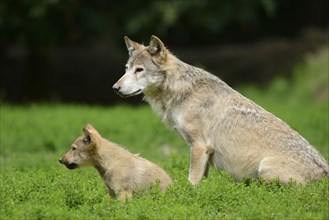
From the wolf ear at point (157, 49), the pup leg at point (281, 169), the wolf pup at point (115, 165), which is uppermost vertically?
the wolf ear at point (157, 49)

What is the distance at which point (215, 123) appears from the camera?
964 cm

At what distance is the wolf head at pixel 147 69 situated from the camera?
32.3ft

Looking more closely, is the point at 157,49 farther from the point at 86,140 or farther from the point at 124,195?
the point at 124,195

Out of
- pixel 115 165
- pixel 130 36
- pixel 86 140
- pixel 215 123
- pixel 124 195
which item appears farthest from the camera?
pixel 130 36

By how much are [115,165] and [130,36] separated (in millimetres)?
15408

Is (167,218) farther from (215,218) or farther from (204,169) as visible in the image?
(204,169)

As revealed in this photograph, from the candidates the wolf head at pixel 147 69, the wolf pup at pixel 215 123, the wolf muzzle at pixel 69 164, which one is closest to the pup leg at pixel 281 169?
the wolf pup at pixel 215 123

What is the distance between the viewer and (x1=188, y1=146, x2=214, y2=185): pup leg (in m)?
9.50

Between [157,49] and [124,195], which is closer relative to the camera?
[124,195]

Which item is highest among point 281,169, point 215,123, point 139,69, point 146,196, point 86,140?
point 139,69

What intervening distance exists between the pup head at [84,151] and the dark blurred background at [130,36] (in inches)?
487

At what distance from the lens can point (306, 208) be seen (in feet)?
25.9

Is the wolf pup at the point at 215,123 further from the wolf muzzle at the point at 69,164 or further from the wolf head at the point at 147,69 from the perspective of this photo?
the wolf muzzle at the point at 69,164

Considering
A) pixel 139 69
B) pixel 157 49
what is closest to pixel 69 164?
pixel 139 69
